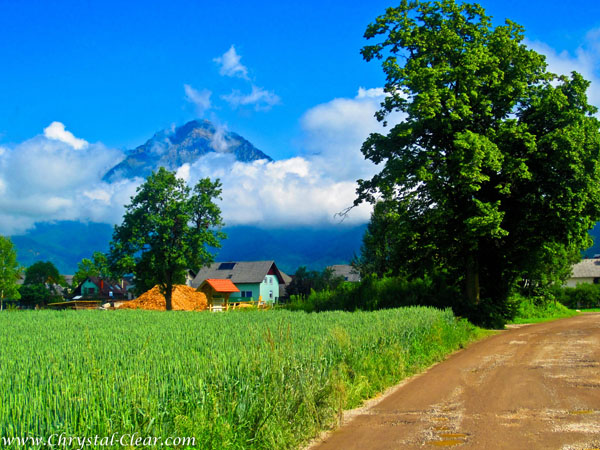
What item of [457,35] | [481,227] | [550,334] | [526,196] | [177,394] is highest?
[457,35]

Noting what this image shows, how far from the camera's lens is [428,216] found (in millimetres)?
27047

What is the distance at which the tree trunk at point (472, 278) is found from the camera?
92.9ft

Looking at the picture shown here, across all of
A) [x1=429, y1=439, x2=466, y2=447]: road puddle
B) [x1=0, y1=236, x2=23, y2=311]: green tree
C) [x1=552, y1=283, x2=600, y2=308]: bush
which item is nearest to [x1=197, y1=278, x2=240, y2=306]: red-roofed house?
[x1=0, y1=236, x2=23, y2=311]: green tree

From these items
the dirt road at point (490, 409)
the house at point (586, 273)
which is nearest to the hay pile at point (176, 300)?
the dirt road at point (490, 409)

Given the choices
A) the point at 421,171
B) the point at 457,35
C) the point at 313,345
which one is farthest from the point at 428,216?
the point at 313,345

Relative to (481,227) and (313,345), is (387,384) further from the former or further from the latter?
(481,227)

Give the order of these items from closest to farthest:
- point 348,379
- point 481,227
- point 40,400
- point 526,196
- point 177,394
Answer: point 40,400 < point 177,394 < point 348,379 < point 481,227 < point 526,196

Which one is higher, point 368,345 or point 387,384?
point 368,345

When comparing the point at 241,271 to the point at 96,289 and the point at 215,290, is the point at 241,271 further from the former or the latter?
the point at 96,289

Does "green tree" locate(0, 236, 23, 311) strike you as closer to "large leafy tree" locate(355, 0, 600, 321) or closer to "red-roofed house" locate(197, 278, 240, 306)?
"red-roofed house" locate(197, 278, 240, 306)

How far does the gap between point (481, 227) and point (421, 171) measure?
389 centimetres

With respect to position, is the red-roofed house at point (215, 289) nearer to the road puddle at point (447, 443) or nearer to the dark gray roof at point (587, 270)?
the road puddle at point (447, 443)

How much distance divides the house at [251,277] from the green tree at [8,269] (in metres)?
32.4

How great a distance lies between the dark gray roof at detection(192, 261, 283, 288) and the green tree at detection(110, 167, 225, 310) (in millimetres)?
39751
